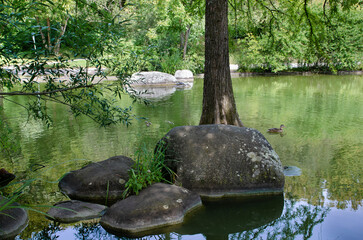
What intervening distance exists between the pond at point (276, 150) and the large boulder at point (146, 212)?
131 millimetres

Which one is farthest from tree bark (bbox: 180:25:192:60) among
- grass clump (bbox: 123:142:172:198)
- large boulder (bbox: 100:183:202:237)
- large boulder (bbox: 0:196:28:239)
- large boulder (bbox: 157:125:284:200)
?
large boulder (bbox: 0:196:28:239)

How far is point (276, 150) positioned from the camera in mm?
7012

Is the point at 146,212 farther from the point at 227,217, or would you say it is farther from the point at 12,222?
the point at 12,222

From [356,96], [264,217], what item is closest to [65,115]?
[264,217]

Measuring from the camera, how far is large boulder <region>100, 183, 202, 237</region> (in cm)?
395

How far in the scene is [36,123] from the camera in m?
10.1

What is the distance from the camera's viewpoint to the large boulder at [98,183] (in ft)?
15.9

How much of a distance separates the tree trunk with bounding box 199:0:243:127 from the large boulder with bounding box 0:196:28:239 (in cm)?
396

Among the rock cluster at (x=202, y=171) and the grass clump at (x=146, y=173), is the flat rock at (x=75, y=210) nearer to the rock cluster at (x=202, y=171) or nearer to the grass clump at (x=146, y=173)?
the rock cluster at (x=202, y=171)

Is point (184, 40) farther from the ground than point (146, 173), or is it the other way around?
point (184, 40)

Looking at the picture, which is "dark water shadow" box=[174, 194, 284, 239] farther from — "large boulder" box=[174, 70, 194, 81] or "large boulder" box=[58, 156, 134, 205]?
"large boulder" box=[174, 70, 194, 81]

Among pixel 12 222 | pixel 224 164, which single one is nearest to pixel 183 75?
pixel 224 164

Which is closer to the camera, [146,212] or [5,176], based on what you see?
[146,212]

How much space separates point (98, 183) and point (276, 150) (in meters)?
3.70
